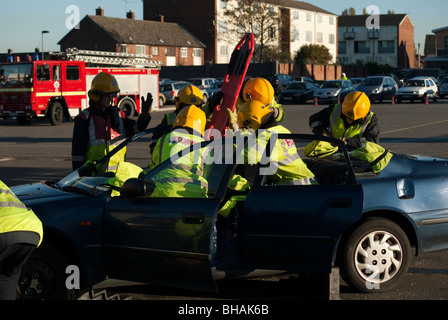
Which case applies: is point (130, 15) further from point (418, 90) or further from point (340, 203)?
point (340, 203)

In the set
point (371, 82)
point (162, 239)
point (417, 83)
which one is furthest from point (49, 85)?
point (417, 83)

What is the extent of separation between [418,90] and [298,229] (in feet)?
121

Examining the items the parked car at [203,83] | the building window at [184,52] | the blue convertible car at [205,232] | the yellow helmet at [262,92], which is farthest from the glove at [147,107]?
the building window at [184,52]

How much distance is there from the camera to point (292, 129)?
2236 centimetres

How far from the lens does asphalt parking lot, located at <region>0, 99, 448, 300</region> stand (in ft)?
18.7

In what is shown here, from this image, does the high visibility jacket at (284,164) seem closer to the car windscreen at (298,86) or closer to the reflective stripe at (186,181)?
the reflective stripe at (186,181)

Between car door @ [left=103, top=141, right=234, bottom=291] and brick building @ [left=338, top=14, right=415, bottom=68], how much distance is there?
10511cm

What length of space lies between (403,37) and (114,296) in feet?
372

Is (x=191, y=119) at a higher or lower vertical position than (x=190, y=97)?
lower

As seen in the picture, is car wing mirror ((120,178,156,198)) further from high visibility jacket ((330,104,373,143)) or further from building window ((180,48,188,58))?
building window ((180,48,188,58))

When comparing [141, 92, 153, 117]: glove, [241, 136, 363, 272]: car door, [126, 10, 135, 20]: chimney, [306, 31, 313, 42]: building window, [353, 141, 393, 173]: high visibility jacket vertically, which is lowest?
[241, 136, 363, 272]: car door

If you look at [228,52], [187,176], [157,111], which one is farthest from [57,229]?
[228,52]

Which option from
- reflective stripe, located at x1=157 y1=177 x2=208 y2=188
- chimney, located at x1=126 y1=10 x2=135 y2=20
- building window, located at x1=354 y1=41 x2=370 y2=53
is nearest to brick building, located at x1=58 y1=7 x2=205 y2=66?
chimney, located at x1=126 y1=10 x2=135 y2=20
